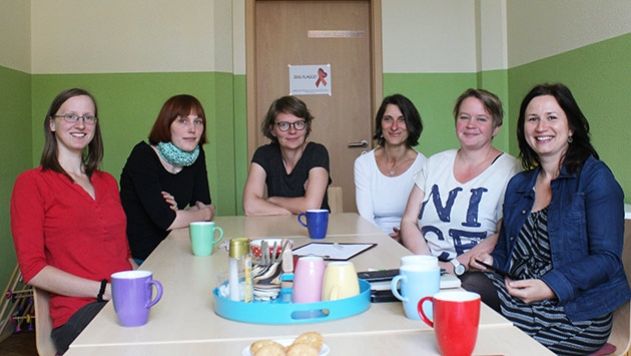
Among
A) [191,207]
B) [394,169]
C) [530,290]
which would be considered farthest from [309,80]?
[530,290]

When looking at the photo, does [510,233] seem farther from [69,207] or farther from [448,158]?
[69,207]

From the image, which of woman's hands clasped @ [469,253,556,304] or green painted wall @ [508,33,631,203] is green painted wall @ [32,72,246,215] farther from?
woman's hands clasped @ [469,253,556,304]

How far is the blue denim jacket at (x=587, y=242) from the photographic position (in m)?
1.69

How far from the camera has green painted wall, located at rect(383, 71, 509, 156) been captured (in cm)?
444

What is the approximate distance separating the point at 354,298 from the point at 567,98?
3.77 feet

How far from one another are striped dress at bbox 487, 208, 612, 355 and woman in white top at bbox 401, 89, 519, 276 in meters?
0.29

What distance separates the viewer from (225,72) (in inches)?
167

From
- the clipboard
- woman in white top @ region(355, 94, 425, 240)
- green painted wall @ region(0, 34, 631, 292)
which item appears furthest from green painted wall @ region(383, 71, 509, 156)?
the clipboard

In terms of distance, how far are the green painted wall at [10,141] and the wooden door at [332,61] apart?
1.54m

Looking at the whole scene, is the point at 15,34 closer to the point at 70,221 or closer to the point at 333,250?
the point at 70,221

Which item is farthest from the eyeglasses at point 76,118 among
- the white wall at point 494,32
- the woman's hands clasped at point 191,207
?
the white wall at point 494,32

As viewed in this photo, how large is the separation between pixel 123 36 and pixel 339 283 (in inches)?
133

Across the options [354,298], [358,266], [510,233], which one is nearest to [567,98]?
[510,233]

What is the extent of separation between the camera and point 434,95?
4457 mm
